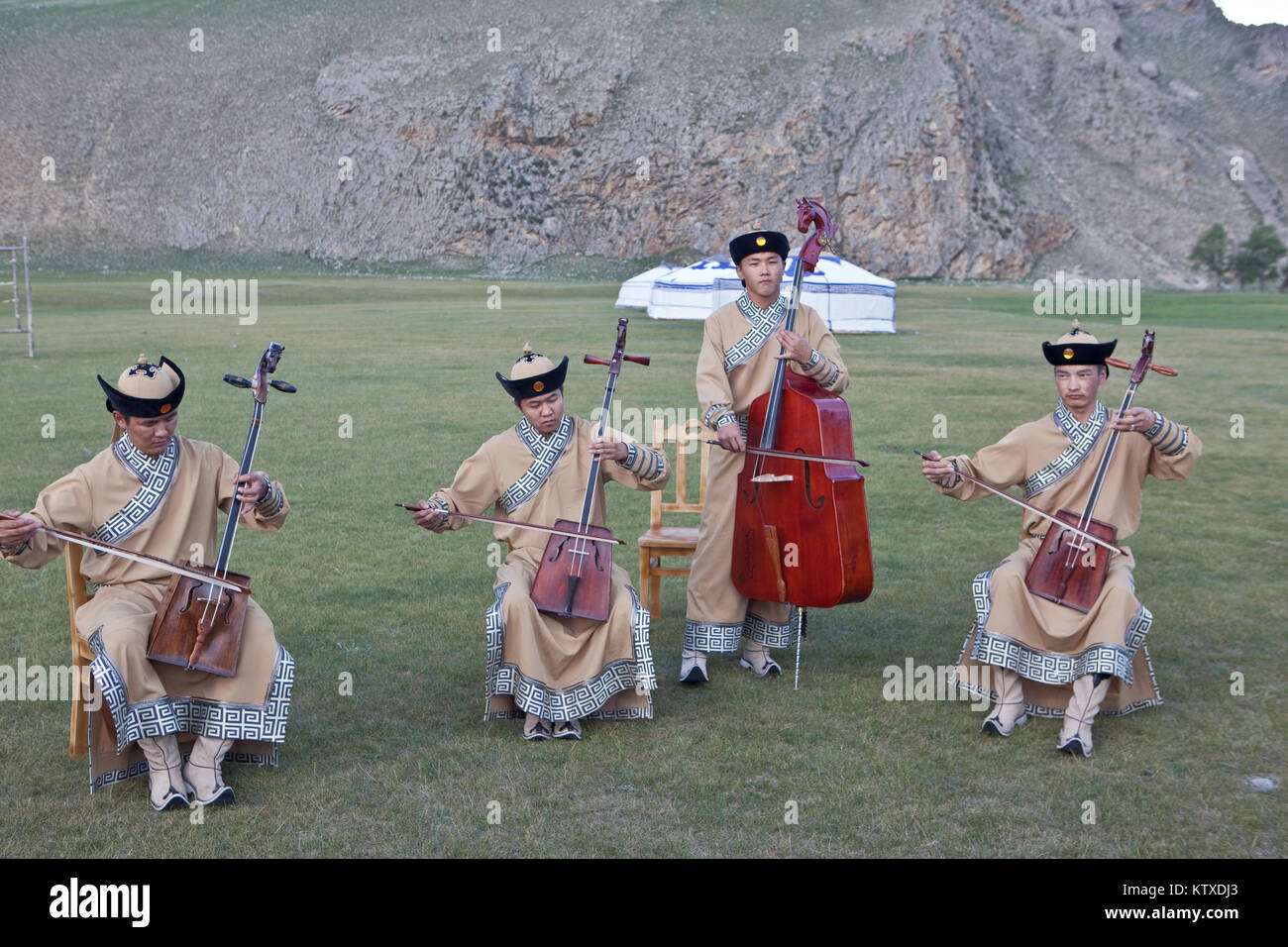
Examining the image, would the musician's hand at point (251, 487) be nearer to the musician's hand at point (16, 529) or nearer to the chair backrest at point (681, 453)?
the musician's hand at point (16, 529)

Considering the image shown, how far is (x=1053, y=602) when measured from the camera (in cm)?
525

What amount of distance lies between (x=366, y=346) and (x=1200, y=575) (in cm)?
1758

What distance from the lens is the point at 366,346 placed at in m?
23.1

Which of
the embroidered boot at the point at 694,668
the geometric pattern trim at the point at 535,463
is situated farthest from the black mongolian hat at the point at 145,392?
the embroidered boot at the point at 694,668

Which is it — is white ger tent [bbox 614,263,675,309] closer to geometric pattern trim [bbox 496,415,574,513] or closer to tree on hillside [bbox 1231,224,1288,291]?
geometric pattern trim [bbox 496,415,574,513]

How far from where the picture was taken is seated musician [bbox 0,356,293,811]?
442 cm

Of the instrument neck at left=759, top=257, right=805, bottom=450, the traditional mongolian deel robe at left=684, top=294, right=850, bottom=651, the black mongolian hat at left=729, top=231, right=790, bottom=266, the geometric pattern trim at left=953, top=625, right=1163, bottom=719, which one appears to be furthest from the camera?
the traditional mongolian deel robe at left=684, top=294, right=850, bottom=651

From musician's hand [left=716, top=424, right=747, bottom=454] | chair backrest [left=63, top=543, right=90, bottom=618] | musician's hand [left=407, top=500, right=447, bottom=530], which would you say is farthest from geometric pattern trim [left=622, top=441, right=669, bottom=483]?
chair backrest [left=63, top=543, right=90, bottom=618]

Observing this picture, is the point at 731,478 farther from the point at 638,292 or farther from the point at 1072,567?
the point at 638,292

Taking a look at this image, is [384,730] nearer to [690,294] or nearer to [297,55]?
[690,294]

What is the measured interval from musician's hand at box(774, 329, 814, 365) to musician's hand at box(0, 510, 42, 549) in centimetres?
302

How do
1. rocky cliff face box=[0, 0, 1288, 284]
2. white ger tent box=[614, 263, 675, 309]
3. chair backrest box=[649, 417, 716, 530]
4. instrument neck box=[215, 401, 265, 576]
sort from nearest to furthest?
instrument neck box=[215, 401, 265, 576]
chair backrest box=[649, 417, 716, 530]
white ger tent box=[614, 263, 675, 309]
rocky cliff face box=[0, 0, 1288, 284]

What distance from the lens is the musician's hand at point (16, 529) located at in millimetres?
4297

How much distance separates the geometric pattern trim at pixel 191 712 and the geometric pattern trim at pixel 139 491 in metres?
0.41
